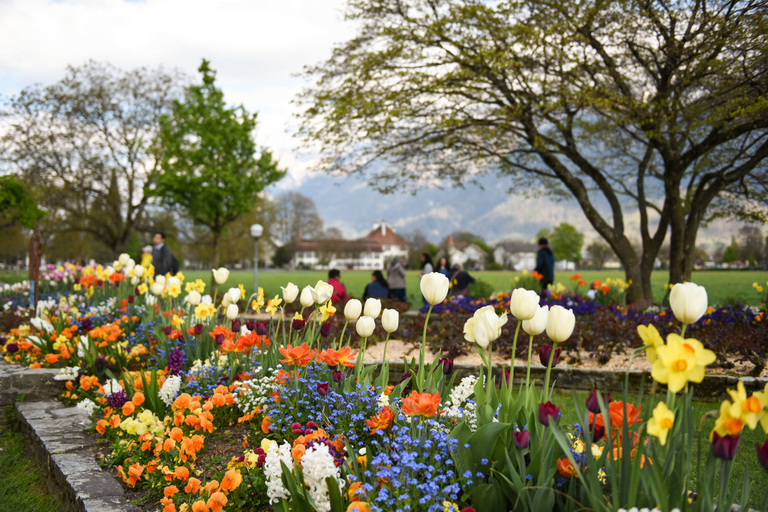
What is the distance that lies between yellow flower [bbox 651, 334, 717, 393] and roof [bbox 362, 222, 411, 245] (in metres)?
137

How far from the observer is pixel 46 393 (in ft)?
16.1

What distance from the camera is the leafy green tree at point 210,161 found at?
728 inches

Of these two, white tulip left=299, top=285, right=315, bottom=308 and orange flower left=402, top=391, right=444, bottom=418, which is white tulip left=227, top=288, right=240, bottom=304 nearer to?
white tulip left=299, top=285, right=315, bottom=308

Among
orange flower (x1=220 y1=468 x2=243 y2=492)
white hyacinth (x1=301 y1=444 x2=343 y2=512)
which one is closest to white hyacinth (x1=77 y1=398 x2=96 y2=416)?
orange flower (x1=220 y1=468 x2=243 y2=492)

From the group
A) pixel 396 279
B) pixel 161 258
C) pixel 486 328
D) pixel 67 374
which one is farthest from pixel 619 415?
pixel 396 279

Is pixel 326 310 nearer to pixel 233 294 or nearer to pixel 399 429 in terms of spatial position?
pixel 233 294

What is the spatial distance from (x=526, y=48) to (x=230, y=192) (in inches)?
476

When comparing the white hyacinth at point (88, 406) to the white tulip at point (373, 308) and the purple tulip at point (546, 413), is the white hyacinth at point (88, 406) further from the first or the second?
the purple tulip at point (546, 413)

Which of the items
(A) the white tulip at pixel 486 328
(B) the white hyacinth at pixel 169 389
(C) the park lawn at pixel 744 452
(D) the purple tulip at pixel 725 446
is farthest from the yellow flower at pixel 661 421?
(B) the white hyacinth at pixel 169 389

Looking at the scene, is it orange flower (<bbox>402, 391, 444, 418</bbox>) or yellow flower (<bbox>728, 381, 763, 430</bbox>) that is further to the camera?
orange flower (<bbox>402, 391, 444, 418</bbox>)

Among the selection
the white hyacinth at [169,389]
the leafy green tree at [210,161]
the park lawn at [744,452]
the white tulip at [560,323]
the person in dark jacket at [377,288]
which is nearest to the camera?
the white tulip at [560,323]

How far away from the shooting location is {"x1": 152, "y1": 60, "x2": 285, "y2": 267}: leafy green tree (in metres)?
18.5

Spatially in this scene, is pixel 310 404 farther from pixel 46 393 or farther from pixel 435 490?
pixel 46 393

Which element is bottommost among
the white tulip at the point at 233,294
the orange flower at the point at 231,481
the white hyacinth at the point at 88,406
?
the white hyacinth at the point at 88,406
